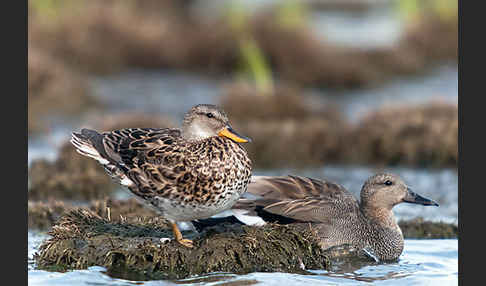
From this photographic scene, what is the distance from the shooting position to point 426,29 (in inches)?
800

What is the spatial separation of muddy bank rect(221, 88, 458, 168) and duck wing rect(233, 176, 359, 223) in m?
3.82

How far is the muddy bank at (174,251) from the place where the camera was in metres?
6.54

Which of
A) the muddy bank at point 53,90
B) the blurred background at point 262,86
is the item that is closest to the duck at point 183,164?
the blurred background at point 262,86

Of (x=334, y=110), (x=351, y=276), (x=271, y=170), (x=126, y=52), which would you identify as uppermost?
(x=126, y=52)

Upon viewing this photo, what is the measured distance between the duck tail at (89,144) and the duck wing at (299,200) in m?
1.34

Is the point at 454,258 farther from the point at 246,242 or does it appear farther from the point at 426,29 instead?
the point at 426,29

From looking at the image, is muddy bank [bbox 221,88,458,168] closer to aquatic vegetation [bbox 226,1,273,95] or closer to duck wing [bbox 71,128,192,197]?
aquatic vegetation [bbox 226,1,273,95]

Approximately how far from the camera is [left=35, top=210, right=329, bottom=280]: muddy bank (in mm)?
6535

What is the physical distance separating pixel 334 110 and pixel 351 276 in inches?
304

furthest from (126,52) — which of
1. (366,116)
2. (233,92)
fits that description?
(366,116)

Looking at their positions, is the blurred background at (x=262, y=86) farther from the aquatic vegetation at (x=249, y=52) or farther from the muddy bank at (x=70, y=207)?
the muddy bank at (x=70, y=207)

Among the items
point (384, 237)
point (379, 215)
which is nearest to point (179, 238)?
point (384, 237)

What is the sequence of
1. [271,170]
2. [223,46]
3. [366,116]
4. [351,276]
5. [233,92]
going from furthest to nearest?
1. [223,46]
2. [233,92]
3. [366,116]
4. [271,170]
5. [351,276]

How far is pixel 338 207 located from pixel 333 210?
9 centimetres
